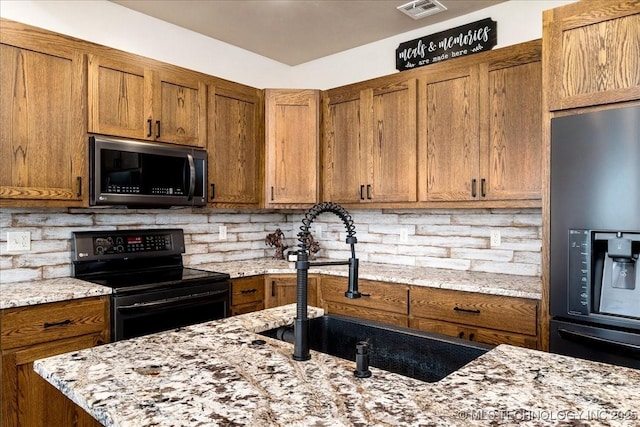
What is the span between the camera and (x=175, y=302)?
263 centimetres

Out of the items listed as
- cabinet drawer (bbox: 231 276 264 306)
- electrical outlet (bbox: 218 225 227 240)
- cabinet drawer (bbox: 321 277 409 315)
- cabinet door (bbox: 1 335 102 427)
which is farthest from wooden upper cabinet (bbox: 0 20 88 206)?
cabinet drawer (bbox: 321 277 409 315)

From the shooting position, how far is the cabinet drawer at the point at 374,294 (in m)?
2.87

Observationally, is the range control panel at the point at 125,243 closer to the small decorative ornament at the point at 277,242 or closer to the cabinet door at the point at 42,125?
the cabinet door at the point at 42,125

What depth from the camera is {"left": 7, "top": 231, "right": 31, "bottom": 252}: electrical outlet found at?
2588 millimetres

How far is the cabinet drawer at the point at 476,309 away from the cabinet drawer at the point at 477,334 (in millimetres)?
24

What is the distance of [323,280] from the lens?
3.28 m

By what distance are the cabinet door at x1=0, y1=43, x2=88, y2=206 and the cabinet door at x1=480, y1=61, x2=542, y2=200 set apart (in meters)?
2.39

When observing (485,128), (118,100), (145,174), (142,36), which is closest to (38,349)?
(145,174)

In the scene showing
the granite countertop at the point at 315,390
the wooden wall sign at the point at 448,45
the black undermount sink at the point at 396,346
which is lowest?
the black undermount sink at the point at 396,346

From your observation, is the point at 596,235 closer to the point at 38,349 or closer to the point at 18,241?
the point at 38,349

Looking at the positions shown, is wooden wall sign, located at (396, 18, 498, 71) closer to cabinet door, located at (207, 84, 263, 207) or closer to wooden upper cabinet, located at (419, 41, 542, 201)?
wooden upper cabinet, located at (419, 41, 542, 201)

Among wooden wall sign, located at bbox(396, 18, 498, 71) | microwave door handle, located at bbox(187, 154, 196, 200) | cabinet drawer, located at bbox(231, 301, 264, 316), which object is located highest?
wooden wall sign, located at bbox(396, 18, 498, 71)

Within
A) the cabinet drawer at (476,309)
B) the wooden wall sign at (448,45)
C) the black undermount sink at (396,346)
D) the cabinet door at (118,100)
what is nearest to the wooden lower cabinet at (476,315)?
the cabinet drawer at (476,309)

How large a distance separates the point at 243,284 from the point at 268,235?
91cm
